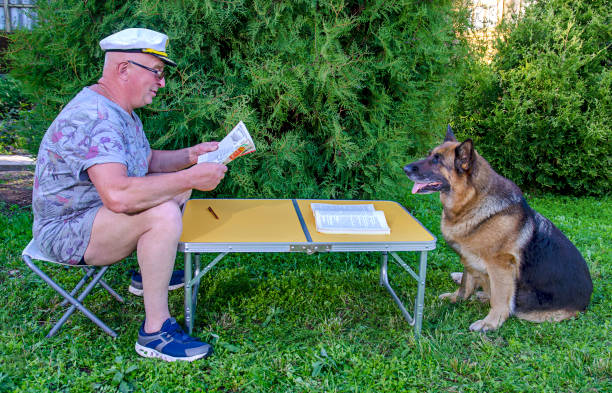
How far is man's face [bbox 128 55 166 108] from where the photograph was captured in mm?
3121

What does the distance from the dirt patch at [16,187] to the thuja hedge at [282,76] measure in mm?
1507

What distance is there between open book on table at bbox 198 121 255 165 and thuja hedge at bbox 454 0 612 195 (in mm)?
4677

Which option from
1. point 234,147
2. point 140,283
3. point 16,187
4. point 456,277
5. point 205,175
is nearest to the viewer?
point 205,175

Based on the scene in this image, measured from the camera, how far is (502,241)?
362 centimetres

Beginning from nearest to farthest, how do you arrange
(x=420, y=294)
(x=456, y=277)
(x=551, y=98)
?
(x=420, y=294), (x=456, y=277), (x=551, y=98)

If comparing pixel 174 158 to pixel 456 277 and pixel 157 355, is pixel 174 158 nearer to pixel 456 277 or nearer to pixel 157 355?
pixel 157 355

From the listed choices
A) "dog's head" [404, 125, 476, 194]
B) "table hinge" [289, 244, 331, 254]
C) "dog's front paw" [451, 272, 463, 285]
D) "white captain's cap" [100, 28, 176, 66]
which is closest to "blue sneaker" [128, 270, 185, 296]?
"table hinge" [289, 244, 331, 254]

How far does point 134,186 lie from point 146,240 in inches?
14.9

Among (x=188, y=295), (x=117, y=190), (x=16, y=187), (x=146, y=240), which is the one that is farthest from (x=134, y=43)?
(x=16, y=187)

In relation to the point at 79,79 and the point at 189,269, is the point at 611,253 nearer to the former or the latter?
the point at 189,269

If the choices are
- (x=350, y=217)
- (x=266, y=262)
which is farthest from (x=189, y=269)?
(x=266, y=262)

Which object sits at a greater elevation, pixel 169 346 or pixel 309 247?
pixel 309 247

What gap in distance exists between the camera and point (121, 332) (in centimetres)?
351

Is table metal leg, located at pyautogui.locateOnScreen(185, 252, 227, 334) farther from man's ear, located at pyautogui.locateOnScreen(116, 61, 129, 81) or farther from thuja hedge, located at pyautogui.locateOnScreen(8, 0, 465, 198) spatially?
thuja hedge, located at pyautogui.locateOnScreen(8, 0, 465, 198)
